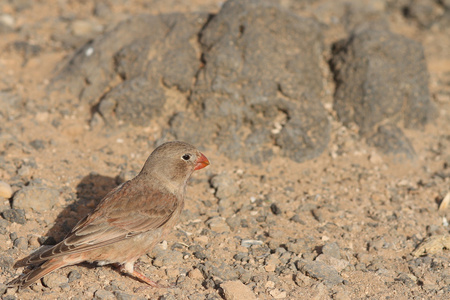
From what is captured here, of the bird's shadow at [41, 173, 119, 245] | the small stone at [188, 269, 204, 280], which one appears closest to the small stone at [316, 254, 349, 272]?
the small stone at [188, 269, 204, 280]

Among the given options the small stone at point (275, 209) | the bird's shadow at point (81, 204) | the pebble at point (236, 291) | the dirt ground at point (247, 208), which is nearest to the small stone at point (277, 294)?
the dirt ground at point (247, 208)

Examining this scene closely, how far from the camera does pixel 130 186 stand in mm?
5672

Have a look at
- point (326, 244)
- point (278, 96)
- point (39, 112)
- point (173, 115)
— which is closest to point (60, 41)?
point (39, 112)

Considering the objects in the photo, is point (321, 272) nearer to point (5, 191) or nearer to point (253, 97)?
point (253, 97)

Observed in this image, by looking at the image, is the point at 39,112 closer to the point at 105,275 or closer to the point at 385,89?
the point at 105,275

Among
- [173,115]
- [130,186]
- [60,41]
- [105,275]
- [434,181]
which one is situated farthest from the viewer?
[60,41]

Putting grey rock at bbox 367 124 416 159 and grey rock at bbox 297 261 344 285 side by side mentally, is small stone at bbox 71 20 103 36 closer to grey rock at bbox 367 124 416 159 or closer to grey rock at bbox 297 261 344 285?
grey rock at bbox 367 124 416 159

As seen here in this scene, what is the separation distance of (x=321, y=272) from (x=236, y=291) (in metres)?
0.94

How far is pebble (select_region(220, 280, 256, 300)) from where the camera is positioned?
4965 millimetres

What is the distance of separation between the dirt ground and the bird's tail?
0.14 m

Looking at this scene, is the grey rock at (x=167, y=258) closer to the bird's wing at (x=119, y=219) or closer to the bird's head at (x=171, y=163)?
the bird's wing at (x=119, y=219)

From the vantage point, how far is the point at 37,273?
4781mm

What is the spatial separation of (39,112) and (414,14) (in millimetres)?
8200

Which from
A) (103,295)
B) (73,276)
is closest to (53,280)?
(73,276)
